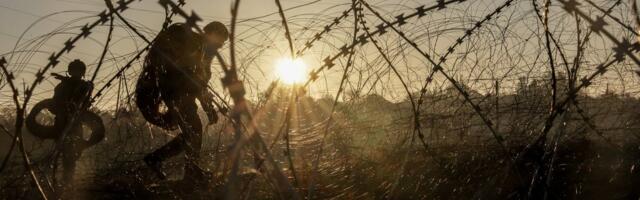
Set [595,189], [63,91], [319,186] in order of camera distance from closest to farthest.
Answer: [595,189] < [319,186] < [63,91]

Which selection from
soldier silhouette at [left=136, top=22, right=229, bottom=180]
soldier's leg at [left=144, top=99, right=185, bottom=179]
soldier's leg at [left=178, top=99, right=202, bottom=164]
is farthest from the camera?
soldier's leg at [left=144, top=99, right=185, bottom=179]

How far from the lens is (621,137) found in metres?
4.36

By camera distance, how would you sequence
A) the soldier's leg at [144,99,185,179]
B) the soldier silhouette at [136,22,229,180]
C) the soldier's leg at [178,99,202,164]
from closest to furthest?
the soldier silhouette at [136,22,229,180] → the soldier's leg at [178,99,202,164] → the soldier's leg at [144,99,185,179]

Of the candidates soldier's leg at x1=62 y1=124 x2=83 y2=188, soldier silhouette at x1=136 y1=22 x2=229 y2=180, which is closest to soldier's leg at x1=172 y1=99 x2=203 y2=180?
soldier silhouette at x1=136 y1=22 x2=229 y2=180

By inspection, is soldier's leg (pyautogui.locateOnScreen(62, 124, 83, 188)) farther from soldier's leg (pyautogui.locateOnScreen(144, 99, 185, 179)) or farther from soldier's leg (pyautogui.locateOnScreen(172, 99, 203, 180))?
soldier's leg (pyautogui.locateOnScreen(172, 99, 203, 180))

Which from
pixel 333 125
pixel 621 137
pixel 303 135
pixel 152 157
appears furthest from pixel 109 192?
pixel 621 137

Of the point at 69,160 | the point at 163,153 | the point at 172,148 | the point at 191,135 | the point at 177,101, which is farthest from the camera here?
the point at 69,160

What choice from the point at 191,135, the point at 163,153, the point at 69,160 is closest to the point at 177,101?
the point at 191,135

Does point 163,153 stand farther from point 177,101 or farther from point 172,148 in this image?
point 177,101

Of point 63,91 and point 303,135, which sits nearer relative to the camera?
point 303,135

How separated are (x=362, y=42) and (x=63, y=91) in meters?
3.82

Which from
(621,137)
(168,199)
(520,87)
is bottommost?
(168,199)

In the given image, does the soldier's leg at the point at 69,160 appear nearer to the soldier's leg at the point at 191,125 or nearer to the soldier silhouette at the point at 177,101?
the soldier silhouette at the point at 177,101

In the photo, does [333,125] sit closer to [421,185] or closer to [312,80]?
[421,185]
